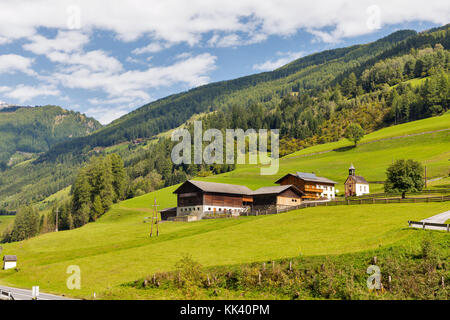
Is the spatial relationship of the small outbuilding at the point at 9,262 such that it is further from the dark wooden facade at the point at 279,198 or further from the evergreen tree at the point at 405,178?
the evergreen tree at the point at 405,178

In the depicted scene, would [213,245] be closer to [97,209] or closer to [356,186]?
[356,186]

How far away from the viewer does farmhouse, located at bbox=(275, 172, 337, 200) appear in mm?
121562

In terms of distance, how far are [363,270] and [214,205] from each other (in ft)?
237

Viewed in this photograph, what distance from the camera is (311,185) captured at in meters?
123

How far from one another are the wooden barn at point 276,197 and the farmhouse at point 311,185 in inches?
571

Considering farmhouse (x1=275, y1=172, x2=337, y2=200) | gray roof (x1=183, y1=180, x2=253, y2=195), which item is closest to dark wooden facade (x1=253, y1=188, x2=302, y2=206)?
gray roof (x1=183, y1=180, x2=253, y2=195)

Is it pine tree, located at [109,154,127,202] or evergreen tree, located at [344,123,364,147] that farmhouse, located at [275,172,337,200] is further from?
evergreen tree, located at [344,123,364,147]

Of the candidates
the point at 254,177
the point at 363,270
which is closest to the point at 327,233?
the point at 363,270

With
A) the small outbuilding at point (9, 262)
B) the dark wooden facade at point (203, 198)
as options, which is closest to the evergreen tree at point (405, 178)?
the dark wooden facade at point (203, 198)

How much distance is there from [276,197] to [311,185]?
24376mm

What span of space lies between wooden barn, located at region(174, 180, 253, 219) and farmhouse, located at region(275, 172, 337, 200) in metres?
15.0

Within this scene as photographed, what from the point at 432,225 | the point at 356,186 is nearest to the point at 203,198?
the point at 356,186
